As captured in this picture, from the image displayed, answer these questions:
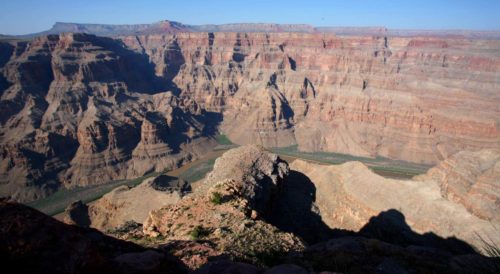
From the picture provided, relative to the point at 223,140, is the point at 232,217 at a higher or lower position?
higher

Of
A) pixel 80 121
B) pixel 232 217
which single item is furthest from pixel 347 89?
pixel 232 217

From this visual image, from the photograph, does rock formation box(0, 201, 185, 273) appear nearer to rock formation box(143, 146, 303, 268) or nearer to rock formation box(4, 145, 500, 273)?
rock formation box(4, 145, 500, 273)

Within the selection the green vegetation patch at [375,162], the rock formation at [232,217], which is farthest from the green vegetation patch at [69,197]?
the green vegetation patch at [375,162]

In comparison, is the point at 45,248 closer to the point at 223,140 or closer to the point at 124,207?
the point at 124,207

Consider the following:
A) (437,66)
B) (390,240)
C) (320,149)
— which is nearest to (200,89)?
(320,149)

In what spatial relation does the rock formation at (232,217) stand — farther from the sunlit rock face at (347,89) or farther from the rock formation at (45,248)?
the sunlit rock face at (347,89)

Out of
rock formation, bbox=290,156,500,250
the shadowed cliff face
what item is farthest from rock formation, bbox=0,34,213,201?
rock formation, bbox=290,156,500,250
